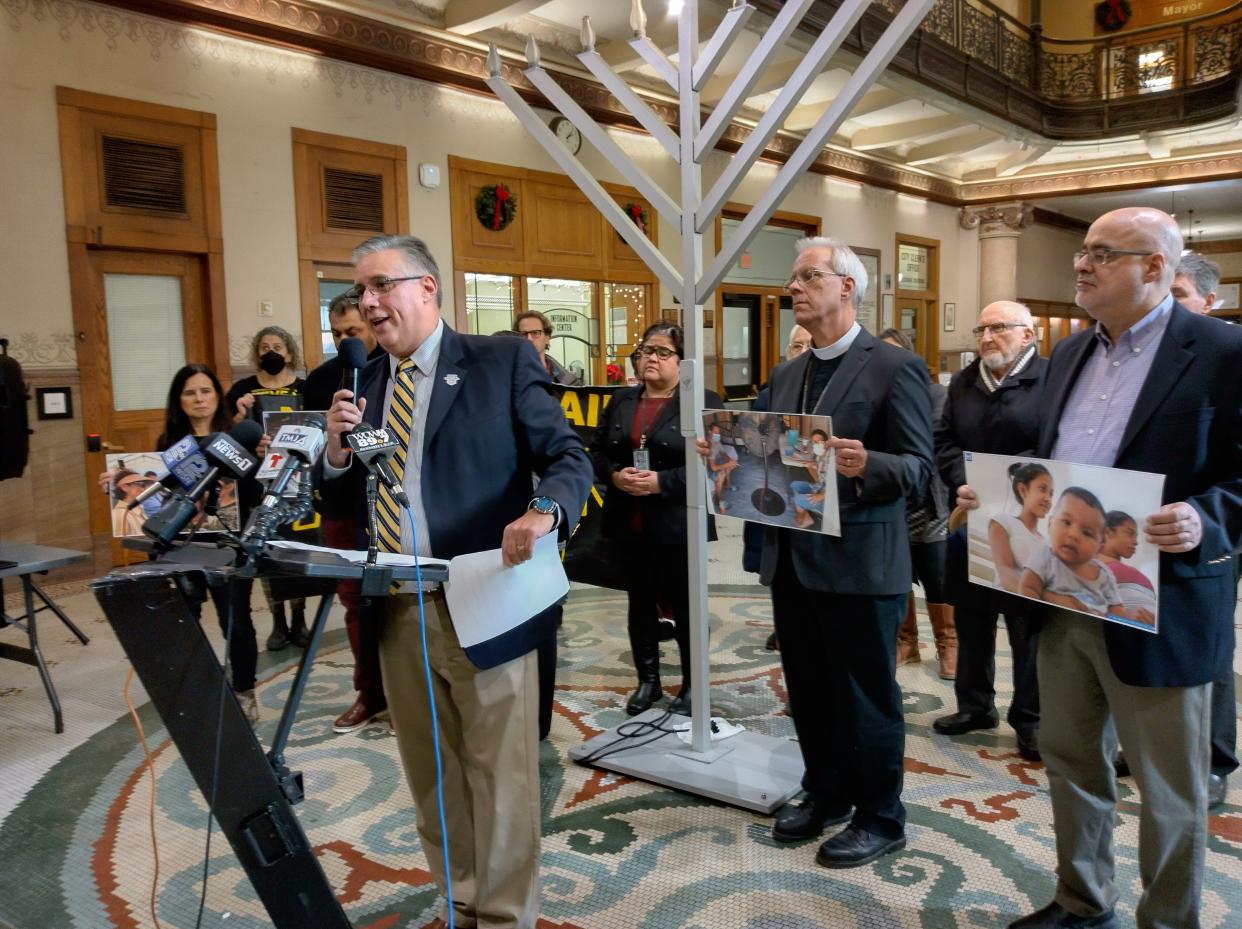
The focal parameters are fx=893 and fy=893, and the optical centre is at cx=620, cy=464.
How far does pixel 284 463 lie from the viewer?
4.33 ft

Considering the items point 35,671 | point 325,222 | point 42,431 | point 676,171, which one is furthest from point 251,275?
point 676,171

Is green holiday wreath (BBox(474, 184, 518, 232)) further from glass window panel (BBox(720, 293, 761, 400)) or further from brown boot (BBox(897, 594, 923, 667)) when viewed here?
brown boot (BBox(897, 594, 923, 667))

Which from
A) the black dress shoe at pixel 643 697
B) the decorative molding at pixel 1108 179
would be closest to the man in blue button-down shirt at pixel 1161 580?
the black dress shoe at pixel 643 697

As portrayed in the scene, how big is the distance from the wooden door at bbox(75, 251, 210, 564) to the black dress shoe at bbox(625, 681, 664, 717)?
12.1 feet

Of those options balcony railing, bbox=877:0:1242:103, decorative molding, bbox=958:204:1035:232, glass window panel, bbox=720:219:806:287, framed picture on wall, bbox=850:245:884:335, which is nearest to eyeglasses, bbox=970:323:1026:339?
glass window panel, bbox=720:219:806:287

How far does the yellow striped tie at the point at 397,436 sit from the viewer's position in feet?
6.00

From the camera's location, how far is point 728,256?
2.53 m

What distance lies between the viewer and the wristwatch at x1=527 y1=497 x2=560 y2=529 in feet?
5.51

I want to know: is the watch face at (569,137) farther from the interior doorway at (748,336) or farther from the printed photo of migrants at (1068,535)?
the printed photo of migrants at (1068,535)

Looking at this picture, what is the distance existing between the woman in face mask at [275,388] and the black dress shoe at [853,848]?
6.97 feet

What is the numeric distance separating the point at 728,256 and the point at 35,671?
3.44m

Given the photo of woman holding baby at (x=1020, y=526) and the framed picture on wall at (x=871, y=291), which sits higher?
the framed picture on wall at (x=871, y=291)

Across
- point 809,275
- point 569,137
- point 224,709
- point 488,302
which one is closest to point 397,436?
point 224,709

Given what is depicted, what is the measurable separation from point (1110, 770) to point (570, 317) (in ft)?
22.2
